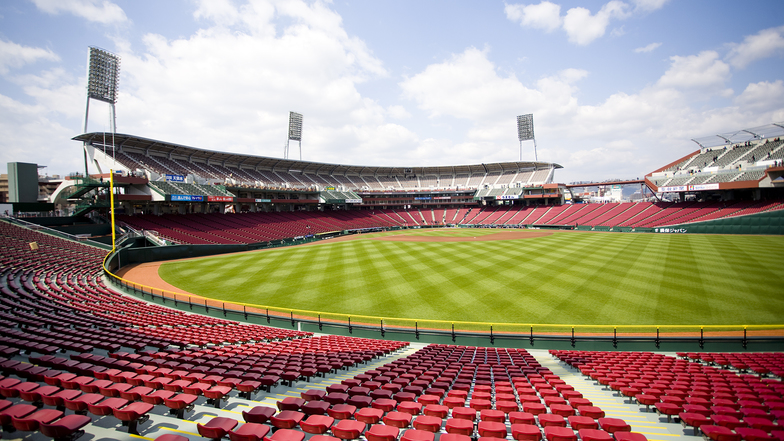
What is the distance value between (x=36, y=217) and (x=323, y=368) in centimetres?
4976

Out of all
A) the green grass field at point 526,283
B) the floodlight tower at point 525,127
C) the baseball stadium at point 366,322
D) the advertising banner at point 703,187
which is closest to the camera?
the baseball stadium at point 366,322

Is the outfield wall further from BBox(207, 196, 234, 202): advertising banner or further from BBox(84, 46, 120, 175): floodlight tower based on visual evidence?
BBox(84, 46, 120, 175): floodlight tower

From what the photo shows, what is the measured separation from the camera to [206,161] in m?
64.1

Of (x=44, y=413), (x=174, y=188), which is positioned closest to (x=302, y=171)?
(x=174, y=188)

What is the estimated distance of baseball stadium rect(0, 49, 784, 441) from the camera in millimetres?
5832

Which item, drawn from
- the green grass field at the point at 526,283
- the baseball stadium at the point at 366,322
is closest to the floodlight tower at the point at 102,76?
the baseball stadium at the point at 366,322

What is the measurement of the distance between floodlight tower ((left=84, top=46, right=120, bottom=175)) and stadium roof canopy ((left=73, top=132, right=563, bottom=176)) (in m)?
4.63

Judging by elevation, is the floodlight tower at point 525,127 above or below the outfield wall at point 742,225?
above

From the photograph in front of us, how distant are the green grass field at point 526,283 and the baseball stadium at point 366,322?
0.72ft

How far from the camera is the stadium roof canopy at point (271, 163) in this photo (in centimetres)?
4884

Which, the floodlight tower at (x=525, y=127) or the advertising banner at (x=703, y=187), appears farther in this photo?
the floodlight tower at (x=525, y=127)

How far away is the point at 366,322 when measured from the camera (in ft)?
59.3

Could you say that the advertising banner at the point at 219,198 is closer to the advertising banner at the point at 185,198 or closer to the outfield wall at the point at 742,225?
the advertising banner at the point at 185,198

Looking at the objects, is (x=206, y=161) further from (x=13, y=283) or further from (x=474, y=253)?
(x=474, y=253)
